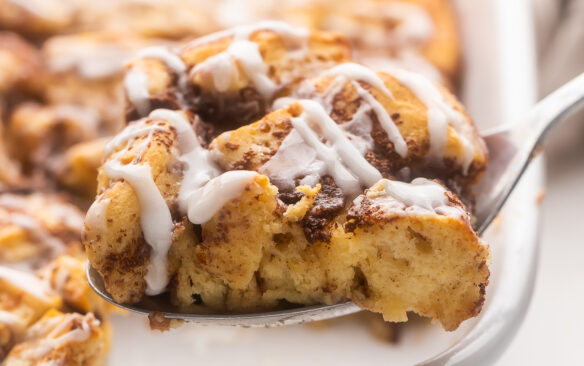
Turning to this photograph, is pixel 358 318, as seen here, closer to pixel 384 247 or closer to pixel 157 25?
pixel 384 247

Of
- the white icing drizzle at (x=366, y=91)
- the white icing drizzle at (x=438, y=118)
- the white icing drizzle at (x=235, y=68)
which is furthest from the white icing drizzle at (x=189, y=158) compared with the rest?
the white icing drizzle at (x=438, y=118)

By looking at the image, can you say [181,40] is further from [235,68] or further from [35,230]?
[235,68]

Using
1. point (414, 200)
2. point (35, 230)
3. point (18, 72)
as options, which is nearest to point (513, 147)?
point (414, 200)

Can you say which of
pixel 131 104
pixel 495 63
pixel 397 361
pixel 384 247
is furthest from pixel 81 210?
pixel 495 63

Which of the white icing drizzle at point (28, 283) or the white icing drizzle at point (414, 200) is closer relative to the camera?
the white icing drizzle at point (414, 200)

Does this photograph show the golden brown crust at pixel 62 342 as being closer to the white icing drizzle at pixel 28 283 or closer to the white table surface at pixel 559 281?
the white icing drizzle at pixel 28 283

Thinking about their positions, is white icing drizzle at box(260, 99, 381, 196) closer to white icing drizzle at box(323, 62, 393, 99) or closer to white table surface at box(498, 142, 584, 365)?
white icing drizzle at box(323, 62, 393, 99)
